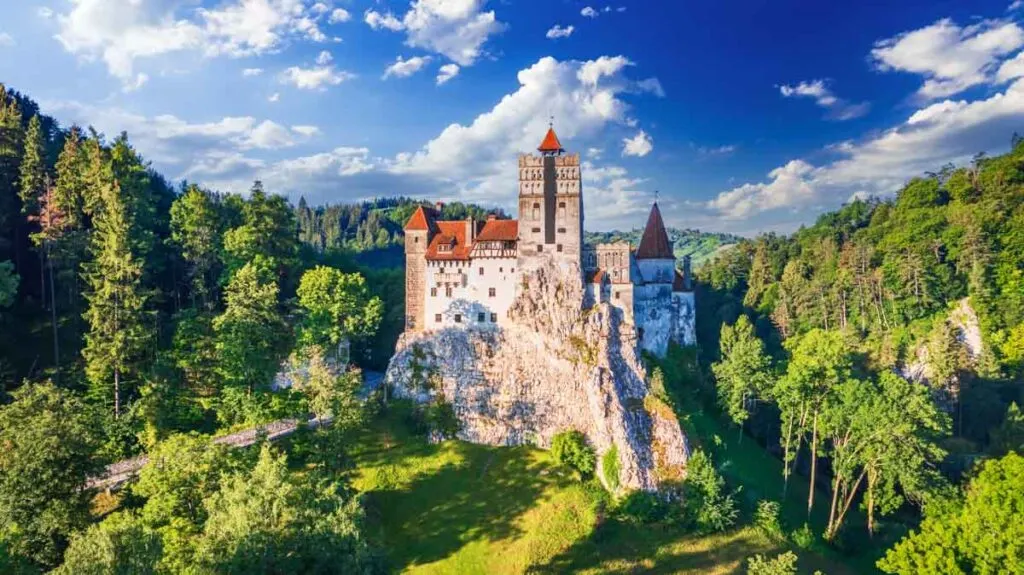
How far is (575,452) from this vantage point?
53500mm

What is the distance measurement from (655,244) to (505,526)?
112 feet

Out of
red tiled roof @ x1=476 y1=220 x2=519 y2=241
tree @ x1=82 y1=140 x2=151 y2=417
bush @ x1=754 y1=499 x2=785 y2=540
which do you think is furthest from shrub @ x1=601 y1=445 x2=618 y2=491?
tree @ x1=82 y1=140 x2=151 y2=417

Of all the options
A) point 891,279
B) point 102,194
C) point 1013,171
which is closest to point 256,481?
point 102,194

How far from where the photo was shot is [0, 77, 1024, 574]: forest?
32562mm

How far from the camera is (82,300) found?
5469cm

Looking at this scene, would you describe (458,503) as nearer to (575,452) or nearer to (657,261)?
(575,452)

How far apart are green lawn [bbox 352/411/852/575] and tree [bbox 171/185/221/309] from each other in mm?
23956

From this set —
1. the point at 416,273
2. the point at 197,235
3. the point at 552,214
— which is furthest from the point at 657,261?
the point at 197,235

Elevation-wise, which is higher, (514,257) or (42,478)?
(514,257)

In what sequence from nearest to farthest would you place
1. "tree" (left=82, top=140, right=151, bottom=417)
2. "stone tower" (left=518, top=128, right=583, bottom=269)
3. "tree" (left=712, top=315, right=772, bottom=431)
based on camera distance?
"tree" (left=82, top=140, right=151, bottom=417), "stone tower" (left=518, top=128, right=583, bottom=269), "tree" (left=712, top=315, right=772, bottom=431)

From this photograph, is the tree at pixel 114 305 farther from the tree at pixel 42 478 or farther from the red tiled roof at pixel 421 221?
the red tiled roof at pixel 421 221

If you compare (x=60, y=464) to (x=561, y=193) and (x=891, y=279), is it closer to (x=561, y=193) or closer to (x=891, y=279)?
(x=561, y=193)

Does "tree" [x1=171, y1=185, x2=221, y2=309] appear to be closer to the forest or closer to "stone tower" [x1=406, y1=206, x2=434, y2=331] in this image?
the forest

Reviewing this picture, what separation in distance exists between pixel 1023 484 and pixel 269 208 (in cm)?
6374
